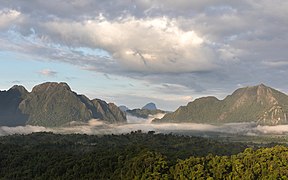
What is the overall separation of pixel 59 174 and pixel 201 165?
68697 mm

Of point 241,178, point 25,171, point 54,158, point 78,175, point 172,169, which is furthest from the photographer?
point 54,158

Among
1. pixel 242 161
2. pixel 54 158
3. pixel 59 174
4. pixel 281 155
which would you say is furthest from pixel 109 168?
pixel 281 155

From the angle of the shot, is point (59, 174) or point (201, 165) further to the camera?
point (59, 174)

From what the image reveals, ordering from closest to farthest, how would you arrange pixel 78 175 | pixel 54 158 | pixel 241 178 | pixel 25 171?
pixel 241 178
pixel 78 175
pixel 25 171
pixel 54 158

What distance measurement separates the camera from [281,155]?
455ft

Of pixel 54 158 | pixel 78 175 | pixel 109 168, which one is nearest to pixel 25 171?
pixel 54 158

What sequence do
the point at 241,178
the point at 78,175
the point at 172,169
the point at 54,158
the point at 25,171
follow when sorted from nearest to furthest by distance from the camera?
the point at 241,178
the point at 172,169
the point at 78,175
the point at 25,171
the point at 54,158

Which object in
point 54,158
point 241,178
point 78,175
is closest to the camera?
point 241,178

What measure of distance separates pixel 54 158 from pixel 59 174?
23.6 meters

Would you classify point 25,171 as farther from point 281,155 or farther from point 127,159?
point 281,155

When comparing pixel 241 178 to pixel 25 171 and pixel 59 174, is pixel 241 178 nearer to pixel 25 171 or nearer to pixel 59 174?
pixel 59 174

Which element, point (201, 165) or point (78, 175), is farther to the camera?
point (78, 175)

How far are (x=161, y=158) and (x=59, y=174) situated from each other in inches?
2012

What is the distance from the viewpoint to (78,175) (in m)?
166
